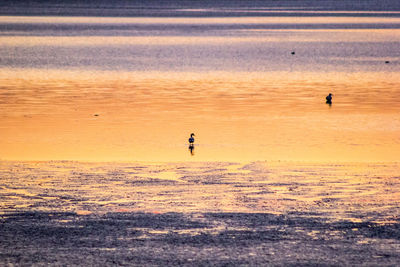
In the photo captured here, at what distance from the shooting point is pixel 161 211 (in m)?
10.0

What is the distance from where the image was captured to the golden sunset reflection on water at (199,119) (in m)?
15.6

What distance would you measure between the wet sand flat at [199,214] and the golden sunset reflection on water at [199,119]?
2146 millimetres

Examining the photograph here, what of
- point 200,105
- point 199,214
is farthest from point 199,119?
point 199,214

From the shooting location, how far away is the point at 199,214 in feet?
32.3

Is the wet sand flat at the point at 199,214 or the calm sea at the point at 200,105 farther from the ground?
the calm sea at the point at 200,105

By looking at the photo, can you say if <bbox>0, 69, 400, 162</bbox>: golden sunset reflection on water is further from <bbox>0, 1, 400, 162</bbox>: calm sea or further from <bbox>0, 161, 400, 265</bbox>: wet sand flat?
<bbox>0, 161, 400, 265</bbox>: wet sand flat

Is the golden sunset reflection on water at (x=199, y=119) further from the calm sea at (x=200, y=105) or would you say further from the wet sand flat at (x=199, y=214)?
the wet sand flat at (x=199, y=214)

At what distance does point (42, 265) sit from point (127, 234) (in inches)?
50.6

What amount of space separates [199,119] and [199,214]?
10182 mm

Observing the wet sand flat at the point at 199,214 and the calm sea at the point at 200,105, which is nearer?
the wet sand flat at the point at 199,214

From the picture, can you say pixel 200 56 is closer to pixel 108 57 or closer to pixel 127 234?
pixel 108 57

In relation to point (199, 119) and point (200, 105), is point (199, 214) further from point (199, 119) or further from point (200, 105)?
point (200, 105)

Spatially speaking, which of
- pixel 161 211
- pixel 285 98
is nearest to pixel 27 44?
pixel 285 98

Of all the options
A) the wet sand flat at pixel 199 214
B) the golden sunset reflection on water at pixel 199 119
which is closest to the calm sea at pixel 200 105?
the golden sunset reflection on water at pixel 199 119
